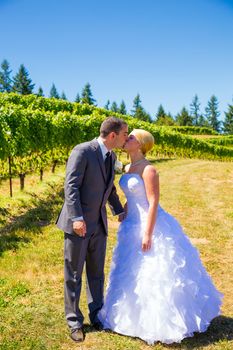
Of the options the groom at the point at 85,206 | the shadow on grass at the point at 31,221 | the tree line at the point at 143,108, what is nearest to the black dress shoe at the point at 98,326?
the groom at the point at 85,206

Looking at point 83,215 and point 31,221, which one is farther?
point 31,221

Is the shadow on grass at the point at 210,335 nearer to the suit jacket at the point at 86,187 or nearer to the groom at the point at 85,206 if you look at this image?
the groom at the point at 85,206

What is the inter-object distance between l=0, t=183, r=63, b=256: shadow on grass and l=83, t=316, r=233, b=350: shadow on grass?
418cm

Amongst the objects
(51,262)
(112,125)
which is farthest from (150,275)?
(51,262)

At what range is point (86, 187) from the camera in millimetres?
4906

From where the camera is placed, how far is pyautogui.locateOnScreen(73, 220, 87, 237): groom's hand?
4.74 meters

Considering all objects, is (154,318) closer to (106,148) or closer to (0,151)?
(106,148)

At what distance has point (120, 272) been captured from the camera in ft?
17.0

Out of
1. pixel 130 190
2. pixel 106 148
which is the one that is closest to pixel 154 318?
pixel 130 190

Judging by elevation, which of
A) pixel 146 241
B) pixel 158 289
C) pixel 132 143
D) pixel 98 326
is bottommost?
pixel 98 326

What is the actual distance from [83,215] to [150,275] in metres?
1.06

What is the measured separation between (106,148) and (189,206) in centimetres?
909

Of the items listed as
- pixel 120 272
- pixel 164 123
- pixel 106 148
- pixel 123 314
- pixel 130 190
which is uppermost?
pixel 164 123

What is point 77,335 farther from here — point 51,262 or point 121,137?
point 51,262
